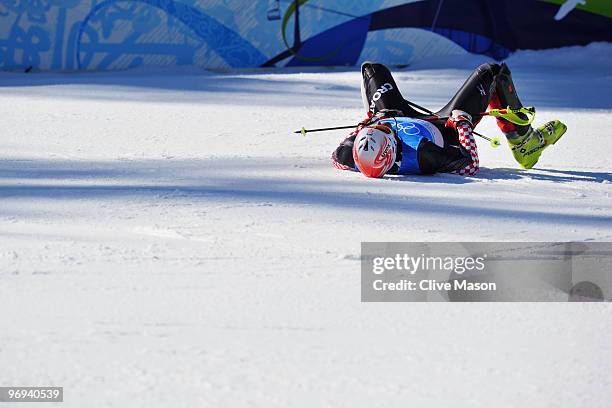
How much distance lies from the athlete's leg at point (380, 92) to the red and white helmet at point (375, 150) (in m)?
0.42

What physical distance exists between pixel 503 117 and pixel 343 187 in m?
0.91

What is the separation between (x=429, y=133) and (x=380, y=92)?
462mm

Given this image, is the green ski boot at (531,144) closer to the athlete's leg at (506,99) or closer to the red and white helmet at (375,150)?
the athlete's leg at (506,99)

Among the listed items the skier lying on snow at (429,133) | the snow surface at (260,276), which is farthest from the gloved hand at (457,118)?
the snow surface at (260,276)

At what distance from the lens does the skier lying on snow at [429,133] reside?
3.99 meters

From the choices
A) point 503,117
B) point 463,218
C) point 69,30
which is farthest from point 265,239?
point 69,30

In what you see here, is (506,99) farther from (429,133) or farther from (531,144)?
(429,133)

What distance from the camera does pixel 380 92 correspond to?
174 inches

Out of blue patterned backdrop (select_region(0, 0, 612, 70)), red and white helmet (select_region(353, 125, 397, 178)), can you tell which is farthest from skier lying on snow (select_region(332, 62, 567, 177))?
blue patterned backdrop (select_region(0, 0, 612, 70))

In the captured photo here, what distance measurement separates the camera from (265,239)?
2.89 m

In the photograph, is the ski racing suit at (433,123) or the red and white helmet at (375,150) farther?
the ski racing suit at (433,123)

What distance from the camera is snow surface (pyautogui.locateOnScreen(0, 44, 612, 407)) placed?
1853mm

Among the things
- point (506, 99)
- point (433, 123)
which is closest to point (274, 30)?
point (506, 99)

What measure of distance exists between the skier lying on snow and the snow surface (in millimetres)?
78
